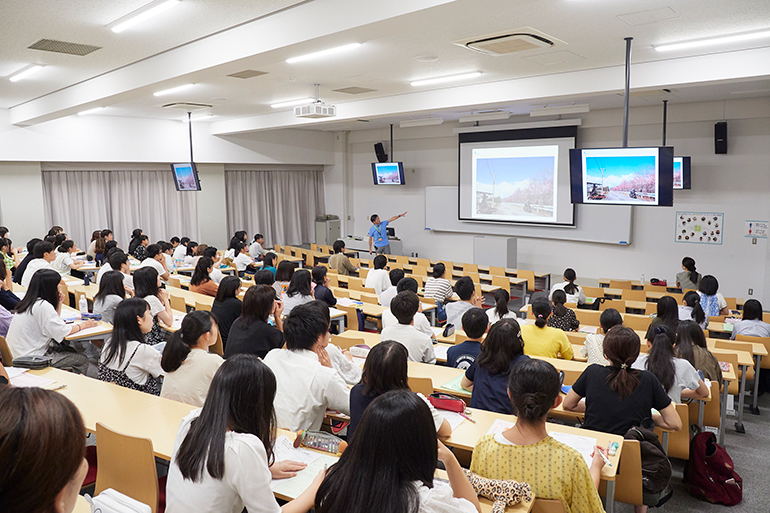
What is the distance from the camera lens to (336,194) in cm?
1606

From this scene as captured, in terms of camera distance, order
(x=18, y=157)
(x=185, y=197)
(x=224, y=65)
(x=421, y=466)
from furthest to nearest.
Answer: (x=185, y=197), (x=18, y=157), (x=224, y=65), (x=421, y=466)

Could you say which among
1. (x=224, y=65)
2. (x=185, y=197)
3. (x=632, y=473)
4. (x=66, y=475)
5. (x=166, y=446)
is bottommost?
(x=632, y=473)

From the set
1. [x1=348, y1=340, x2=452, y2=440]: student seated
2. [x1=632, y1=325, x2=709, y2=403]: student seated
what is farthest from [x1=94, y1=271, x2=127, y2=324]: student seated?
[x1=632, y1=325, x2=709, y2=403]: student seated

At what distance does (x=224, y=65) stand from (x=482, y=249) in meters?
8.07

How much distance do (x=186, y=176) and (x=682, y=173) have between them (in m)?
9.89

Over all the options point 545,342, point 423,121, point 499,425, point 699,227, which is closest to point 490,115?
point 423,121

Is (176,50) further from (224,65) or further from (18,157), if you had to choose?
(18,157)

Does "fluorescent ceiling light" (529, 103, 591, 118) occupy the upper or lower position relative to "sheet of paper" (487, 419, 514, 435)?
upper

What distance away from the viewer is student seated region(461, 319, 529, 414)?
3102 millimetres

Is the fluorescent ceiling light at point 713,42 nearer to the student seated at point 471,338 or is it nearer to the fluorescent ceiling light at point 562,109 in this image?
the fluorescent ceiling light at point 562,109

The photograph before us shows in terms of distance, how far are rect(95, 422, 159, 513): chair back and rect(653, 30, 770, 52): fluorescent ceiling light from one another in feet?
20.9

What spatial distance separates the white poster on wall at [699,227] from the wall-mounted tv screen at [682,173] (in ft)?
2.84

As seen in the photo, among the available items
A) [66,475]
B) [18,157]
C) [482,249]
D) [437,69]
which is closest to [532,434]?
[66,475]

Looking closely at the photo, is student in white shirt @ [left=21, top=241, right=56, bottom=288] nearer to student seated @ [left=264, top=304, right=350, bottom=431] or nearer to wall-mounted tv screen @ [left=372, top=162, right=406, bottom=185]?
student seated @ [left=264, top=304, right=350, bottom=431]
